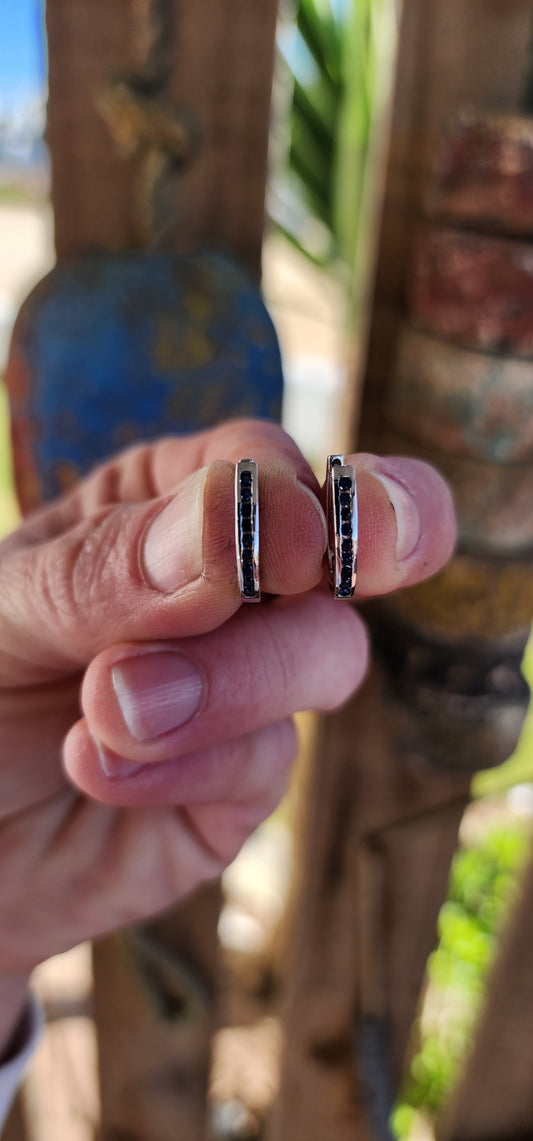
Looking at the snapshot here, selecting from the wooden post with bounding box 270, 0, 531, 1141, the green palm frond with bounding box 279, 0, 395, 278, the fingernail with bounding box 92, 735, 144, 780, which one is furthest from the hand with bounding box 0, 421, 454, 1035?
the green palm frond with bounding box 279, 0, 395, 278

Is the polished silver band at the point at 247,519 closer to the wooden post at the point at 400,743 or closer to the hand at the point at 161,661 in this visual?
the hand at the point at 161,661

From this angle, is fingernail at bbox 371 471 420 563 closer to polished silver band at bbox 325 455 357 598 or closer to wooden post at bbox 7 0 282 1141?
polished silver band at bbox 325 455 357 598

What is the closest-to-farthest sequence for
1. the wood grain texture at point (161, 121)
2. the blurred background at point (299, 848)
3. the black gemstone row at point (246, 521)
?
1. the black gemstone row at point (246, 521)
2. the wood grain texture at point (161, 121)
3. the blurred background at point (299, 848)

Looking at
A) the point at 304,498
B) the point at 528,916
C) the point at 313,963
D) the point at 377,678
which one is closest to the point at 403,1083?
the point at 313,963

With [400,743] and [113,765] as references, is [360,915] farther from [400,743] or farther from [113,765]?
[113,765]

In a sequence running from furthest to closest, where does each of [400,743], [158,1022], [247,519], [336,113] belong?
[336,113] → [158,1022] → [400,743] → [247,519]

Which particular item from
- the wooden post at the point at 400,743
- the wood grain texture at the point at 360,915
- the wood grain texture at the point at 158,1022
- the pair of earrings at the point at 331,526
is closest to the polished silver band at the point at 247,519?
the pair of earrings at the point at 331,526

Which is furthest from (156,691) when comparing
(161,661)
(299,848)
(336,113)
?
(336,113)

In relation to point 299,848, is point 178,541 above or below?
above

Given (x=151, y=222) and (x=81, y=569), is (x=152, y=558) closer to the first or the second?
(x=81, y=569)
